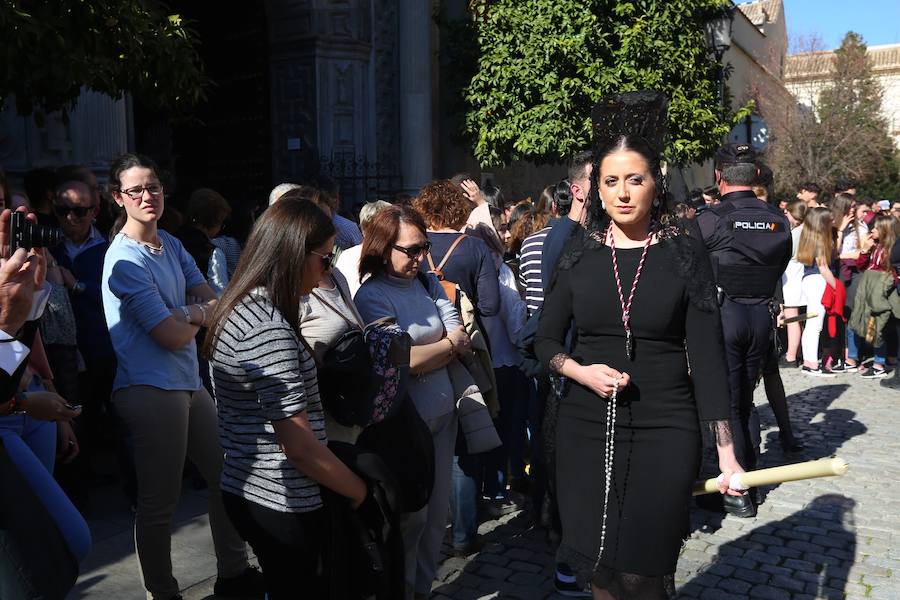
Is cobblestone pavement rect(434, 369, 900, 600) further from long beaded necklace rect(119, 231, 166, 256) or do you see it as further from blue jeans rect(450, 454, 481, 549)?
long beaded necklace rect(119, 231, 166, 256)

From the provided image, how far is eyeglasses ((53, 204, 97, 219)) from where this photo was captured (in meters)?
5.10

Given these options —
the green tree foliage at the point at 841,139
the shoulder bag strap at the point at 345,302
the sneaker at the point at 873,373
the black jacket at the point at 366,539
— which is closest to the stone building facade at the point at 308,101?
the sneaker at the point at 873,373

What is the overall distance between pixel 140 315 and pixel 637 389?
2011 millimetres

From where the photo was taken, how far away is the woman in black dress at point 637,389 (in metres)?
3.06

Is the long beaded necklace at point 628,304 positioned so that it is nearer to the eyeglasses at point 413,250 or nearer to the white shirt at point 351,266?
the eyeglasses at point 413,250

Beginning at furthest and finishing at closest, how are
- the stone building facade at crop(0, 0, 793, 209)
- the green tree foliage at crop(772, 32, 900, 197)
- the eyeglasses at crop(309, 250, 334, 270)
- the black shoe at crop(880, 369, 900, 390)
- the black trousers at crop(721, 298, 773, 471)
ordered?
the green tree foliage at crop(772, 32, 900, 197), the stone building facade at crop(0, 0, 793, 209), the black shoe at crop(880, 369, 900, 390), the black trousers at crop(721, 298, 773, 471), the eyeglasses at crop(309, 250, 334, 270)

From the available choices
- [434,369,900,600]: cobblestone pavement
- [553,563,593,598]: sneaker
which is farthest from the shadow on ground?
[553,563,593,598]: sneaker

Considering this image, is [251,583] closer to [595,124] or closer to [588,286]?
[588,286]

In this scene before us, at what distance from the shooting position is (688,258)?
3.14 m

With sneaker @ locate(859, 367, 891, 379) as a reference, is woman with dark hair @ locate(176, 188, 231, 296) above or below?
above

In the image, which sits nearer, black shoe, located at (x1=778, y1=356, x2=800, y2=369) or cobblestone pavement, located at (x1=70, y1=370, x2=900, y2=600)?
cobblestone pavement, located at (x1=70, y1=370, x2=900, y2=600)

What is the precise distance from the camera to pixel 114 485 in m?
5.98

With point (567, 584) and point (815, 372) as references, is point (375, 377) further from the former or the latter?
point (815, 372)

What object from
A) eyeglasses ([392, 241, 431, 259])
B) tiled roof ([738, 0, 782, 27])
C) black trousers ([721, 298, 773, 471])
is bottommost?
black trousers ([721, 298, 773, 471])
